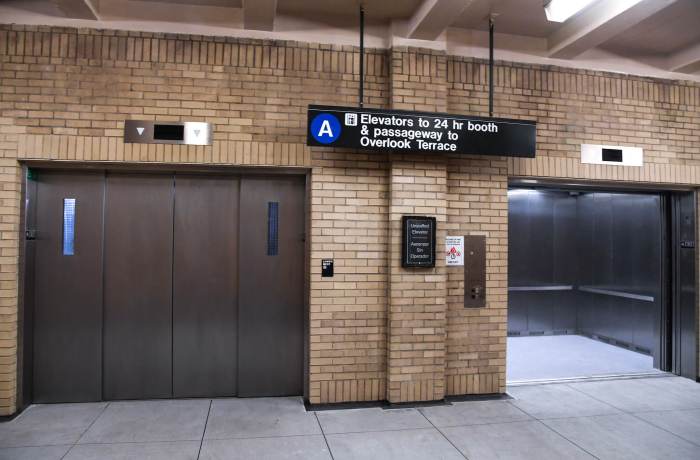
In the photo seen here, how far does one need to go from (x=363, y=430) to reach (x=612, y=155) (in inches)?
171

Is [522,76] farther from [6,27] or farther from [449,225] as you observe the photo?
[6,27]

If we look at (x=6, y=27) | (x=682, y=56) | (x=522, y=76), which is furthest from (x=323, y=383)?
(x=682, y=56)

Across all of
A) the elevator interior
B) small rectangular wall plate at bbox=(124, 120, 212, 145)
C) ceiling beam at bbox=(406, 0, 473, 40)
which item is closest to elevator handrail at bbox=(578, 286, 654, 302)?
the elevator interior

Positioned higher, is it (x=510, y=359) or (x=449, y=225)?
(x=449, y=225)

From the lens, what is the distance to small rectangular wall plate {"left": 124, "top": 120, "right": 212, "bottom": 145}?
4719mm

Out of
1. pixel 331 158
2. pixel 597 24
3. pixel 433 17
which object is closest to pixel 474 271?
pixel 331 158

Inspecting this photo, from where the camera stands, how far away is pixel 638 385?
5.74 metres

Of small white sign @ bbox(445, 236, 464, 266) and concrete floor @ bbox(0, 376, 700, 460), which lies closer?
concrete floor @ bbox(0, 376, 700, 460)

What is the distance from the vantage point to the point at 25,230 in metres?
4.72

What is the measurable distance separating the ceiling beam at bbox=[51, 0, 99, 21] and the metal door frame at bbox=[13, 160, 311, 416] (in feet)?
4.76

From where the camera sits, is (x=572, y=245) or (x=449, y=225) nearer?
(x=449, y=225)

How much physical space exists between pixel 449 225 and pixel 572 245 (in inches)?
207

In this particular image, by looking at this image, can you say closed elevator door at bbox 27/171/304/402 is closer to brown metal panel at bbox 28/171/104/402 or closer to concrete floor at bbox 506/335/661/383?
brown metal panel at bbox 28/171/104/402

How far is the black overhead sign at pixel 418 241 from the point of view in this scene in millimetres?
4887
